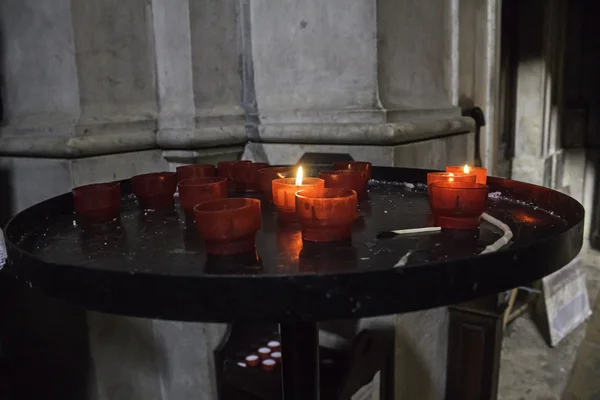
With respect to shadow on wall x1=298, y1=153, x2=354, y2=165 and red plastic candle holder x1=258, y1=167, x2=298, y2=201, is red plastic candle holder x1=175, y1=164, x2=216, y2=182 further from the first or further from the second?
shadow on wall x1=298, y1=153, x2=354, y2=165

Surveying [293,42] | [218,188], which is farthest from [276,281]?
[293,42]

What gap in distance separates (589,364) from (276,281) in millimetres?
980

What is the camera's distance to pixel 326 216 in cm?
77

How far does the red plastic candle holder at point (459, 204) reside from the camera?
81 centimetres

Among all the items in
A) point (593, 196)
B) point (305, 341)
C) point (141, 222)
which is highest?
point (141, 222)

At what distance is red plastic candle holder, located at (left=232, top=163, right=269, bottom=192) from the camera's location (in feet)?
4.00

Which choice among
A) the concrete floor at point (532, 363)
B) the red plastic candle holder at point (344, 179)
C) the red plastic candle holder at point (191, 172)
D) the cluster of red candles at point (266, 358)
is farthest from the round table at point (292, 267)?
the concrete floor at point (532, 363)

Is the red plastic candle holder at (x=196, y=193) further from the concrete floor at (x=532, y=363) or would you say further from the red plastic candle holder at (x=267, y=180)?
the concrete floor at (x=532, y=363)

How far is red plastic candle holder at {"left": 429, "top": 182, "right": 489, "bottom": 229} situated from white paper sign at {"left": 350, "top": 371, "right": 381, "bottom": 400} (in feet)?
3.05

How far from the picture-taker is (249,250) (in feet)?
2.44

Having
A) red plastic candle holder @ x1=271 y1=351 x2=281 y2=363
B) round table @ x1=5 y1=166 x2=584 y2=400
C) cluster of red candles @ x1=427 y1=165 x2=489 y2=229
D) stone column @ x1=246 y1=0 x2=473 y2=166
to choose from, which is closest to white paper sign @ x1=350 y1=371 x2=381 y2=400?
red plastic candle holder @ x1=271 y1=351 x2=281 y2=363

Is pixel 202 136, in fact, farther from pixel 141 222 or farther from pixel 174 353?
pixel 141 222

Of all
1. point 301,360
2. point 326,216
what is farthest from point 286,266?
point 301,360

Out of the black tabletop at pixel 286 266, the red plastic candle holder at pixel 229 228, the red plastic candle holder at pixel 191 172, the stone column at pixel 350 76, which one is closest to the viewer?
the black tabletop at pixel 286 266
